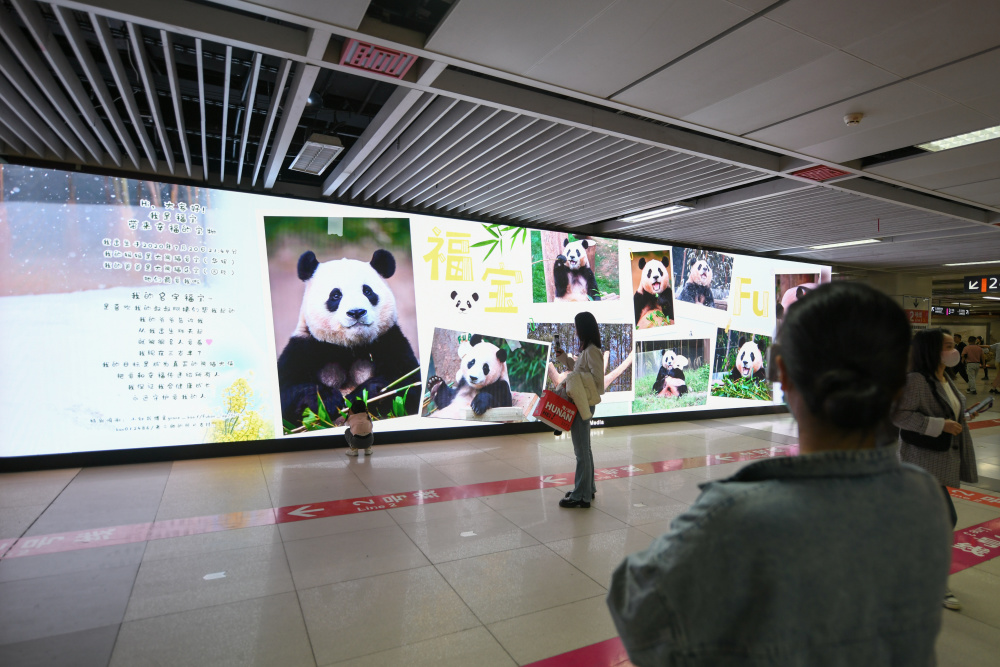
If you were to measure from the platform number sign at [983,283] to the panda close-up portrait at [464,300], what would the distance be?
10371 millimetres

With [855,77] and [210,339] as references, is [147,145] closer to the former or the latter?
[210,339]

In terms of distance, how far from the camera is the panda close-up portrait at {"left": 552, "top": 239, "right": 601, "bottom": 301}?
816cm

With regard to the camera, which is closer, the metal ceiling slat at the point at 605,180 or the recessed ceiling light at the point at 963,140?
the recessed ceiling light at the point at 963,140

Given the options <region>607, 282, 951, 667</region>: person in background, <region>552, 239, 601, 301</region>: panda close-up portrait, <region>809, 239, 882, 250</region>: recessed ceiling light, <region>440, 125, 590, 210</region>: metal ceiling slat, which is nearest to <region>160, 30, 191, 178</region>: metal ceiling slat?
<region>440, 125, 590, 210</region>: metal ceiling slat

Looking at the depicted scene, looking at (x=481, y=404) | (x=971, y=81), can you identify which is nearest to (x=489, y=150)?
(x=971, y=81)

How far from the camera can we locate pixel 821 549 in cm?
71

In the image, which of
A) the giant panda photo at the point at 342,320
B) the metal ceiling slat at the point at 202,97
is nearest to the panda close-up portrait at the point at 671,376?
the giant panda photo at the point at 342,320

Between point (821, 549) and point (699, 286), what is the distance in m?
9.44

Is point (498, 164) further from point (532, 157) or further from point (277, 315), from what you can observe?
point (277, 315)

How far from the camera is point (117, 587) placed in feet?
10.2

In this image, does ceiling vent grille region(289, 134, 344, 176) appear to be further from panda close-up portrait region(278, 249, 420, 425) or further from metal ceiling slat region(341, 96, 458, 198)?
panda close-up portrait region(278, 249, 420, 425)

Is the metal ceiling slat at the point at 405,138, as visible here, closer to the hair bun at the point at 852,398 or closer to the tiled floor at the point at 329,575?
the tiled floor at the point at 329,575

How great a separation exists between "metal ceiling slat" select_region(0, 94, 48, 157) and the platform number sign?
14.7 m

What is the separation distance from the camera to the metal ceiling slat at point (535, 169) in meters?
4.77
